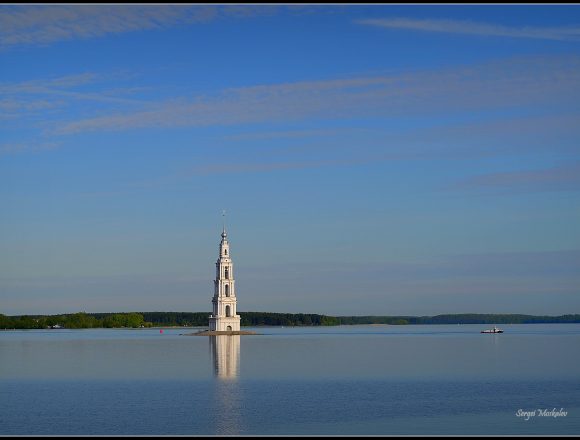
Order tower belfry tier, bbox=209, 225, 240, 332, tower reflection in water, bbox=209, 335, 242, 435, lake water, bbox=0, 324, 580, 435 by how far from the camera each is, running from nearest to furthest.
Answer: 1. lake water, bbox=0, 324, 580, 435
2. tower reflection in water, bbox=209, 335, 242, 435
3. tower belfry tier, bbox=209, 225, 240, 332

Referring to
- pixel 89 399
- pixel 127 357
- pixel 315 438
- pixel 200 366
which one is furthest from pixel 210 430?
pixel 127 357

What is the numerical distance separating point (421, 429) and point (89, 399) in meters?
18.5

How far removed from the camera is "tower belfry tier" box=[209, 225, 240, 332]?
14112cm

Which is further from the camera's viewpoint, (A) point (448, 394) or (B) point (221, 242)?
(B) point (221, 242)

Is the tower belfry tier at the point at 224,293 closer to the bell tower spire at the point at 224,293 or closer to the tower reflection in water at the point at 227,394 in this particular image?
the bell tower spire at the point at 224,293

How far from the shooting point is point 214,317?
144 m

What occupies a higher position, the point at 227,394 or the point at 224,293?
the point at 224,293

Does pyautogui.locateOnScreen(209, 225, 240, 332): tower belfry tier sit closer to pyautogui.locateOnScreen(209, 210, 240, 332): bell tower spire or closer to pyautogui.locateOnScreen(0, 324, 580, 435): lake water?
pyautogui.locateOnScreen(209, 210, 240, 332): bell tower spire

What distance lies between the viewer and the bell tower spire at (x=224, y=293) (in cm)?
14112

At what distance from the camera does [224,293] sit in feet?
463

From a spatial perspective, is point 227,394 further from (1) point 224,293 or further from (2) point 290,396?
(1) point 224,293

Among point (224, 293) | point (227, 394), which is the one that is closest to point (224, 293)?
point (224, 293)

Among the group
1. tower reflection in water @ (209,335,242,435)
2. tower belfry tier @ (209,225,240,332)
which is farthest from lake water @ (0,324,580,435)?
tower belfry tier @ (209,225,240,332)

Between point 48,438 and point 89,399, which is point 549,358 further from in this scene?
point 48,438
